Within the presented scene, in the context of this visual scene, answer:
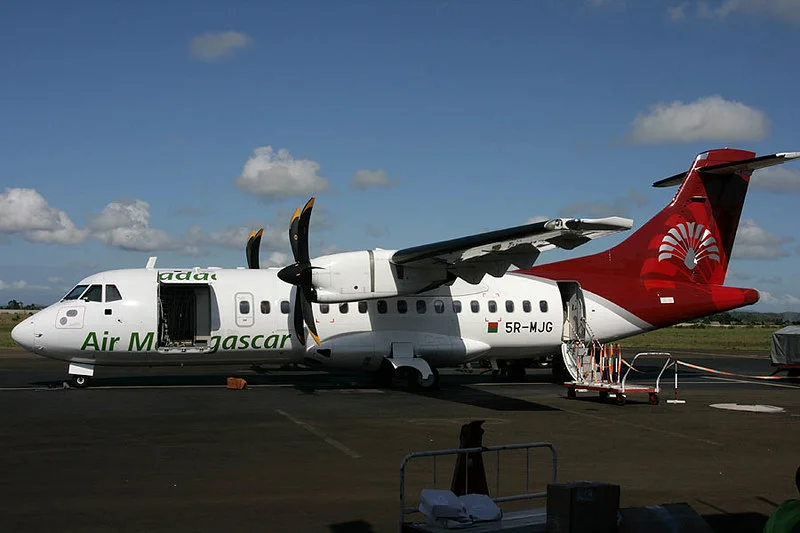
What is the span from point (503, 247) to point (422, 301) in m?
4.36

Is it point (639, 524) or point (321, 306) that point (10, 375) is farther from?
point (639, 524)

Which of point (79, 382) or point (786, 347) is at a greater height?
point (786, 347)

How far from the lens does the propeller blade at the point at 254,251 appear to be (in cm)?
2520

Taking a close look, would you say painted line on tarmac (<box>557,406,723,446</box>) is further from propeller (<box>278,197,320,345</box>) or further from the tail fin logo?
the tail fin logo

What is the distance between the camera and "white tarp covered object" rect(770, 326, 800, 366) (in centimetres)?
2553

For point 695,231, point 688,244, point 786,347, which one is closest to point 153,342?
point 688,244

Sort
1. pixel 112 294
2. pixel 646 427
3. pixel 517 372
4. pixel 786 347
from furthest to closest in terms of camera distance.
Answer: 1. pixel 786 347
2. pixel 517 372
3. pixel 112 294
4. pixel 646 427

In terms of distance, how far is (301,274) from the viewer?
19.0 meters

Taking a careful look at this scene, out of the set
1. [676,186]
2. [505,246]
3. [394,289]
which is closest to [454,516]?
[505,246]

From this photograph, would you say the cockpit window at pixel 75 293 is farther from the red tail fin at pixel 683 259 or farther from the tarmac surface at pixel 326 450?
the red tail fin at pixel 683 259

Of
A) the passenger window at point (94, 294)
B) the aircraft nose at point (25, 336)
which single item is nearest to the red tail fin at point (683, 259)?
the passenger window at point (94, 294)

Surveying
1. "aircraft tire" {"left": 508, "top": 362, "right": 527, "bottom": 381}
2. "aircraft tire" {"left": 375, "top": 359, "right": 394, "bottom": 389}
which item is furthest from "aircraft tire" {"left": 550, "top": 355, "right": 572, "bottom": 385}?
"aircraft tire" {"left": 375, "top": 359, "right": 394, "bottom": 389}

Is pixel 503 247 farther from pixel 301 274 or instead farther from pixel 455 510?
pixel 455 510

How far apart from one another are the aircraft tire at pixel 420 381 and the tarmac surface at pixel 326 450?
20.1 inches
